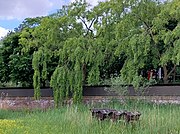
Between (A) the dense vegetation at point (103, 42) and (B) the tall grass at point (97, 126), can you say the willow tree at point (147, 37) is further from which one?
(B) the tall grass at point (97, 126)

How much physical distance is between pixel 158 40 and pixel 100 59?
7.58 ft

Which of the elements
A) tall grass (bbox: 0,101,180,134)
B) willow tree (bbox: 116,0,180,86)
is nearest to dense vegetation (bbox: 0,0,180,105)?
willow tree (bbox: 116,0,180,86)

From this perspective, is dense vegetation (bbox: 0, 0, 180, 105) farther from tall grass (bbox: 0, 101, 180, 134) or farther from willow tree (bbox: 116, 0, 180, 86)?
tall grass (bbox: 0, 101, 180, 134)

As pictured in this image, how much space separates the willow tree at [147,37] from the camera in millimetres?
13438

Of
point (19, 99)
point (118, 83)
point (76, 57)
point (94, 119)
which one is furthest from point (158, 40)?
point (19, 99)

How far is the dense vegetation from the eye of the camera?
44.9ft

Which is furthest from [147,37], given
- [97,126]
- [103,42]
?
[97,126]

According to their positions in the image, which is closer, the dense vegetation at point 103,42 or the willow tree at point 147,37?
the willow tree at point 147,37

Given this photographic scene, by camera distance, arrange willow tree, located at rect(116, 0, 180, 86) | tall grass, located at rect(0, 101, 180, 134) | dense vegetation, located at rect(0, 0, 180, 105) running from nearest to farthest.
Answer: tall grass, located at rect(0, 101, 180, 134), willow tree, located at rect(116, 0, 180, 86), dense vegetation, located at rect(0, 0, 180, 105)

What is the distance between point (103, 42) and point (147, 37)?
1.77 m

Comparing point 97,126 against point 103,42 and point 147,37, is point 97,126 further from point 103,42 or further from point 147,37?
point 103,42

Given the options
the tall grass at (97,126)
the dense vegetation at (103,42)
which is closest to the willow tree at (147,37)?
the dense vegetation at (103,42)

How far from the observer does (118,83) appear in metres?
13.7

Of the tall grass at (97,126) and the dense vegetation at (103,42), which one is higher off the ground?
the dense vegetation at (103,42)
